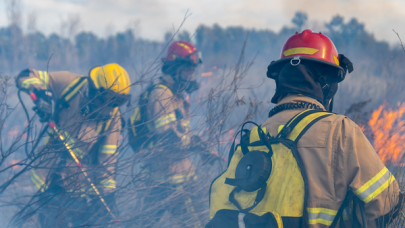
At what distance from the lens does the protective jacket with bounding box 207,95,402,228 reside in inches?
57.3

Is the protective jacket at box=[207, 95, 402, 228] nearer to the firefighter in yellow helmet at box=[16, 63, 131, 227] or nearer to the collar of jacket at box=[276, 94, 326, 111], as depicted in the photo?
the collar of jacket at box=[276, 94, 326, 111]

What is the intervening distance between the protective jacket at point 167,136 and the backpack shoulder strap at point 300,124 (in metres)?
1.98

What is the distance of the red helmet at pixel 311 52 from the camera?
1.87 m

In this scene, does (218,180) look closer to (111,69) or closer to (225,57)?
(111,69)

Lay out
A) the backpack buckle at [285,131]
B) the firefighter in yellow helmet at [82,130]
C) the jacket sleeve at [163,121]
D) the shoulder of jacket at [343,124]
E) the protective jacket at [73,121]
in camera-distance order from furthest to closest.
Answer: the jacket sleeve at [163,121] < the protective jacket at [73,121] < the firefighter in yellow helmet at [82,130] < the backpack buckle at [285,131] < the shoulder of jacket at [343,124]

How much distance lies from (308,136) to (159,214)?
286cm

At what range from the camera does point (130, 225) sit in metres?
3.49

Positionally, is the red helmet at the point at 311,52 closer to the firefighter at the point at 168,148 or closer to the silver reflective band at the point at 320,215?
the silver reflective band at the point at 320,215

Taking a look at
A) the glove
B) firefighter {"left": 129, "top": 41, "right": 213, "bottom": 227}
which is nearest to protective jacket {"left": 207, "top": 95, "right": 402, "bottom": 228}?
firefighter {"left": 129, "top": 41, "right": 213, "bottom": 227}

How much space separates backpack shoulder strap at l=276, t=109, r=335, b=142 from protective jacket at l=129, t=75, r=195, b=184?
6.51 feet

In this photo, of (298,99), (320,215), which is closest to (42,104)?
(298,99)

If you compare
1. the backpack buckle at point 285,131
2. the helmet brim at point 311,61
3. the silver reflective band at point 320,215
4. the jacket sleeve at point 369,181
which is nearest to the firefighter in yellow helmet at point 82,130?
the helmet brim at point 311,61

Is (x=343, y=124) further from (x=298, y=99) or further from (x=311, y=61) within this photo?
(x=311, y=61)

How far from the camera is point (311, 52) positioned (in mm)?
1903
